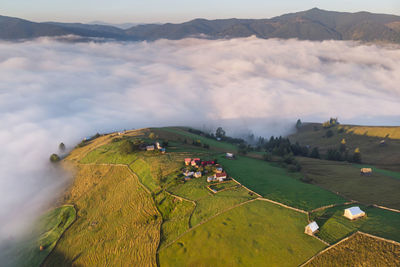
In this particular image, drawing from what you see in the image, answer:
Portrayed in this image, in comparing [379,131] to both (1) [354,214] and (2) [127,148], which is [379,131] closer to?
(1) [354,214]

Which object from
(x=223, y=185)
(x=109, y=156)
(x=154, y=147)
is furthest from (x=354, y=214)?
(x=109, y=156)

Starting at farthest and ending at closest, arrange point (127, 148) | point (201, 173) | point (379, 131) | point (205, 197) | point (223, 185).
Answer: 1. point (379, 131)
2. point (127, 148)
3. point (201, 173)
4. point (223, 185)
5. point (205, 197)

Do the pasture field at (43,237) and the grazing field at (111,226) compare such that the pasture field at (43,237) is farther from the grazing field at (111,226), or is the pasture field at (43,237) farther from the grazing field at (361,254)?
the grazing field at (361,254)

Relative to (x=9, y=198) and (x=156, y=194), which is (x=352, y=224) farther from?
(x=9, y=198)

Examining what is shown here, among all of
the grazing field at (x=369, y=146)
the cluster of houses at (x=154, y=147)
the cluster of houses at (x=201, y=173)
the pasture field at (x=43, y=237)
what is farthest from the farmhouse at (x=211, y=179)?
the grazing field at (x=369, y=146)

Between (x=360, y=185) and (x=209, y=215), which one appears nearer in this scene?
(x=209, y=215)

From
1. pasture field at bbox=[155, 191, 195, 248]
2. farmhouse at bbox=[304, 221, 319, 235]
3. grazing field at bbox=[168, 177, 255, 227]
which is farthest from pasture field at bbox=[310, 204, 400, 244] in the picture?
pasture field at bbox=[155, 191, 195, 248]

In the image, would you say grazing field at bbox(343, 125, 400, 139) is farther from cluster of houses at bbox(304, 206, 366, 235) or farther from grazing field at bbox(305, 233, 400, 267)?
grazing field at bbox(305, 233, 400, 267)
